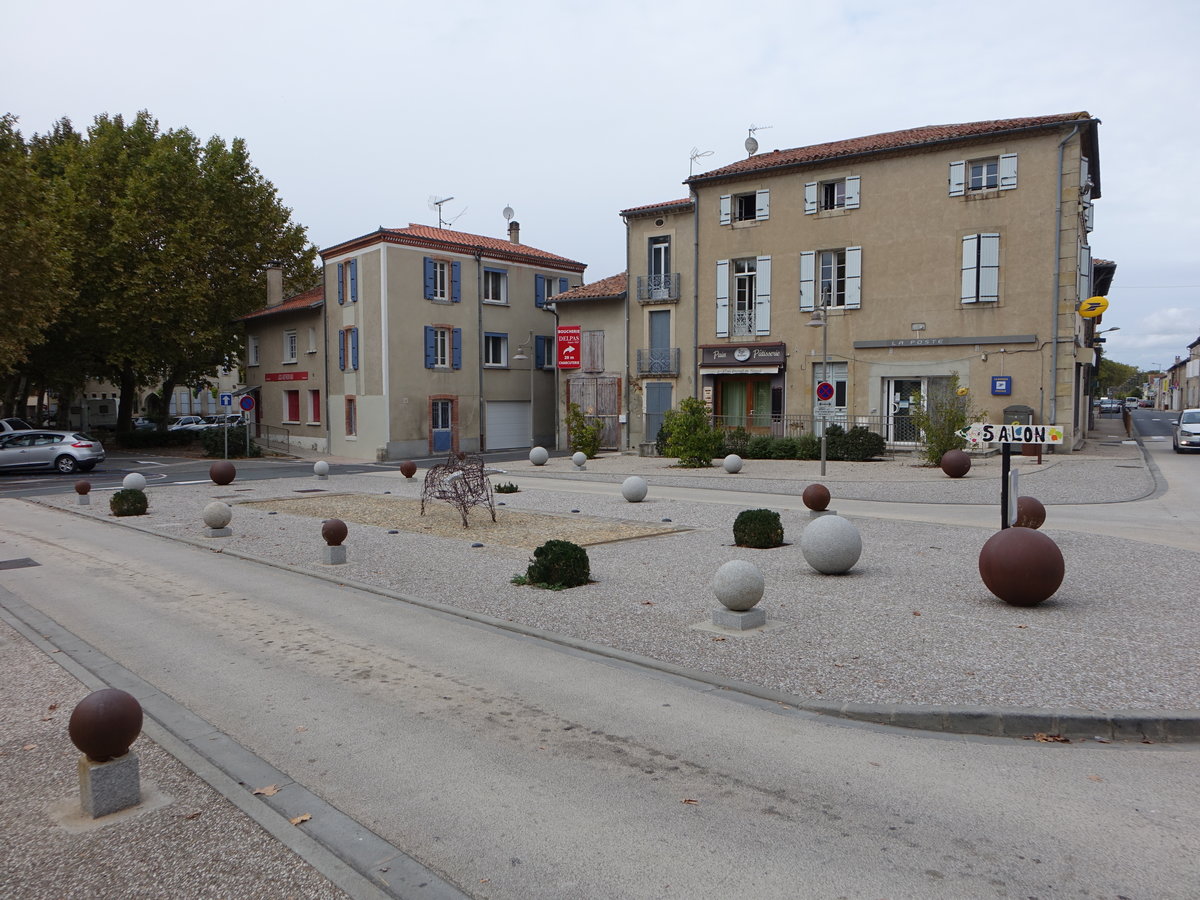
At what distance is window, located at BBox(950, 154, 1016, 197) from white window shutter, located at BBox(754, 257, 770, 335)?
6498 millimetres

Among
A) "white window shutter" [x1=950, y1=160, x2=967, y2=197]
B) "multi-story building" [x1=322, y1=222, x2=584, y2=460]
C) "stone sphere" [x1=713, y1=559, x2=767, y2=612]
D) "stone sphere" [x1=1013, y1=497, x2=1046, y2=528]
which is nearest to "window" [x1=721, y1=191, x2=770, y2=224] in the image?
"white window shutter" [x1=950, y1=160, x2=967, y2=197]

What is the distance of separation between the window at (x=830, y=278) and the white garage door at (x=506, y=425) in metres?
15.4

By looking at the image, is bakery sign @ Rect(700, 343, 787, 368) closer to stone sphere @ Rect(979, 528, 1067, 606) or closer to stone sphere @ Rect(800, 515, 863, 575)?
stone sphere @ Rect(800, 515, 863, 575)

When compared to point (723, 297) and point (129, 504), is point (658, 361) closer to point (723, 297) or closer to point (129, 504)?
point (723, 297)

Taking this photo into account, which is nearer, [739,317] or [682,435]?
[682,435]

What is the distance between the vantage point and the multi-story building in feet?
113

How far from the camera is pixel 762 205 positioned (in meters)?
30.0

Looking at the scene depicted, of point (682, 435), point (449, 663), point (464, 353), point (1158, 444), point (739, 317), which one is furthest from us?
point (464, 353)

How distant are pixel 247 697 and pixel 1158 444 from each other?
37.2 m

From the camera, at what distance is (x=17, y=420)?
37500 millimetres

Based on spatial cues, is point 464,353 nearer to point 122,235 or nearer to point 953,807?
point 122,235

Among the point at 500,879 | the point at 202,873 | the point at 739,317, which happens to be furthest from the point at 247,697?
the point at 739,317

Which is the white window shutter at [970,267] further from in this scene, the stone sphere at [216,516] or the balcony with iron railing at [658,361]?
the stone sphere at [216,516]

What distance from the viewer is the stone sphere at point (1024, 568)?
298 inches
